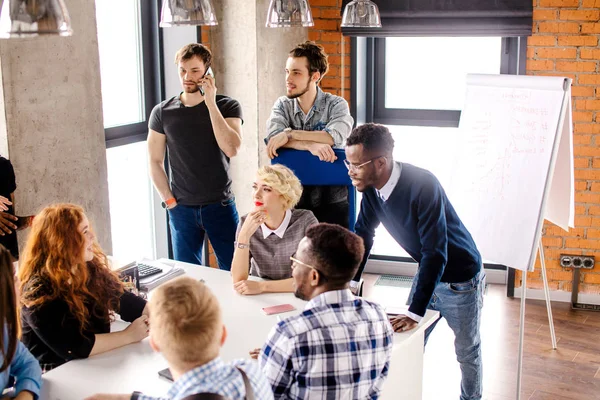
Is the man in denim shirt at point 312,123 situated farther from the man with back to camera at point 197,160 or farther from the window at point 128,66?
the window at point 128,66

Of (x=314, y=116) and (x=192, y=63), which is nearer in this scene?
(x=192, y=63)

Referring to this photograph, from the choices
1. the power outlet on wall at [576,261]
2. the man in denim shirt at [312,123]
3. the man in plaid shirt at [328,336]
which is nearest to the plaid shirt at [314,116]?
the man in denim shirt at [312,123]

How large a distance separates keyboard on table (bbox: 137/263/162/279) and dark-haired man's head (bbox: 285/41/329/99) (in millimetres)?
1270

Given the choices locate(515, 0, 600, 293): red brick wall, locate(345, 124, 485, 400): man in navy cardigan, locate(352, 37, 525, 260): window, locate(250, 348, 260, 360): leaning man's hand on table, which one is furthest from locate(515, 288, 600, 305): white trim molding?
locate(250, 348, 260, 360): leaning man's hand on table

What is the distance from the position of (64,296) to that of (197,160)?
1692mm

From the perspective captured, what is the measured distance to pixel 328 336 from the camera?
2.11 meters

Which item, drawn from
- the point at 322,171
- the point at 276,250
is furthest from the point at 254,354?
the point at 322,171

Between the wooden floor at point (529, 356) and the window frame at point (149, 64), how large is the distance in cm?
209

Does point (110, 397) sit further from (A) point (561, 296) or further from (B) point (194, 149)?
(A) point (561, 296)

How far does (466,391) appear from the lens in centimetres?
357

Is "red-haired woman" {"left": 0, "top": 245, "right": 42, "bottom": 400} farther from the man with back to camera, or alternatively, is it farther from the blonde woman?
the man with back to camera

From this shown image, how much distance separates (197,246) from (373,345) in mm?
2335

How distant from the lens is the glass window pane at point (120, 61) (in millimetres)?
4680

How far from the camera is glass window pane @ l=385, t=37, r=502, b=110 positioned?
18.3 feet
